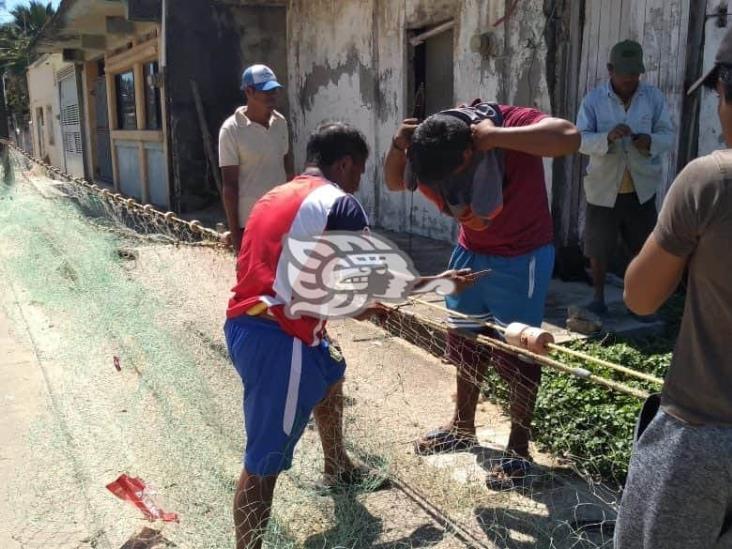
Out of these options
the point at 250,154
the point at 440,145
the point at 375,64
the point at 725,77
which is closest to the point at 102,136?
the point at 375,64

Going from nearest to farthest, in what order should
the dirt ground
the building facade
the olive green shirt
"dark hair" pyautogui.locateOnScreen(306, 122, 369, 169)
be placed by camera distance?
the olive green shirt → "dark hair" pyautogui.locateOnScreen(306, 122, 369, 169) → the dirt ground → the building facade

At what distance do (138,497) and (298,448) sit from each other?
76cm

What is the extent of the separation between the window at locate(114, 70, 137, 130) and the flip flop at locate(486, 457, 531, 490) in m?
13.8

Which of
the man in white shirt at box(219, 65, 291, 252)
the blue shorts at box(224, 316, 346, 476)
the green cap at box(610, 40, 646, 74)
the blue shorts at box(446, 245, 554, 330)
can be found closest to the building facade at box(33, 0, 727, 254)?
the green cap at box(610, 40, 646, 74)

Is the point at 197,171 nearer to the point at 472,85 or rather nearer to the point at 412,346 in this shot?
the point at 472,85

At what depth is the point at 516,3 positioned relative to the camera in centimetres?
597

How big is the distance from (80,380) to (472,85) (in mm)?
4343

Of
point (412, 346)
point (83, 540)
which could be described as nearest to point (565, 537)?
point (83, 540)

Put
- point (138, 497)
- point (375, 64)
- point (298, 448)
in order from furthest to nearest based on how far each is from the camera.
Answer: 1. point (375, 64)
2. point (298, 448)
3. point (138, 497)

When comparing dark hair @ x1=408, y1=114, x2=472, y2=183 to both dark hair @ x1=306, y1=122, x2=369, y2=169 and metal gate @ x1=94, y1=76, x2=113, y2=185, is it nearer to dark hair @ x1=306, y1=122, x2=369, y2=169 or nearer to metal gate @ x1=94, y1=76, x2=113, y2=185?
dark hair @ x1=306, y1=122, x2=369, y2=169

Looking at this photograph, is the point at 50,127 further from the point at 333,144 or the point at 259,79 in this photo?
the point at 333,144

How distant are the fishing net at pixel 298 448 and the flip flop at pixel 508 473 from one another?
0.02m

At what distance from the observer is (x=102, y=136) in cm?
1862

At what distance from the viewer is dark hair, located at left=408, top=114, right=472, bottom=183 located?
2.51m
